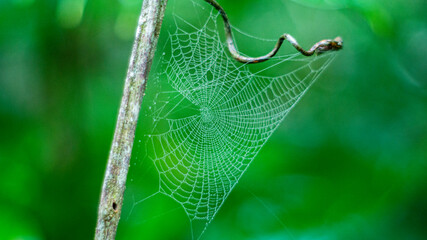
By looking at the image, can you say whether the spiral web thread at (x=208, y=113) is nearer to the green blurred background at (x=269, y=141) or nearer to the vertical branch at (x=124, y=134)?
the green blurred background at (x=269, y=141)

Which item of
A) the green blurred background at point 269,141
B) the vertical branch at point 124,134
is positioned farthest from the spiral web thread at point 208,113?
the vertical branch at point 124,134

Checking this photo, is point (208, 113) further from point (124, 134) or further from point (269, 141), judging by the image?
point (124, 134)

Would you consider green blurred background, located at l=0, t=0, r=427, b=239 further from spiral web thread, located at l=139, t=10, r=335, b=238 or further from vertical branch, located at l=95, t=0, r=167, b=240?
Answer: vertical branch, located at l=95, t=0, r=167, b=240

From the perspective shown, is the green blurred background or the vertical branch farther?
the green blurred background

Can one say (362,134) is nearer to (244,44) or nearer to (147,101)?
(244,44)

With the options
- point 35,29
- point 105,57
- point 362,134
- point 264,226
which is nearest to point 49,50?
point 35,29

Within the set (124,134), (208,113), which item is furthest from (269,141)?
(124,134)

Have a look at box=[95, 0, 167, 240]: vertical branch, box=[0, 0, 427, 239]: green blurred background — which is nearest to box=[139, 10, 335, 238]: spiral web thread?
box=[0, 0, 427, 239]: green blurred background
